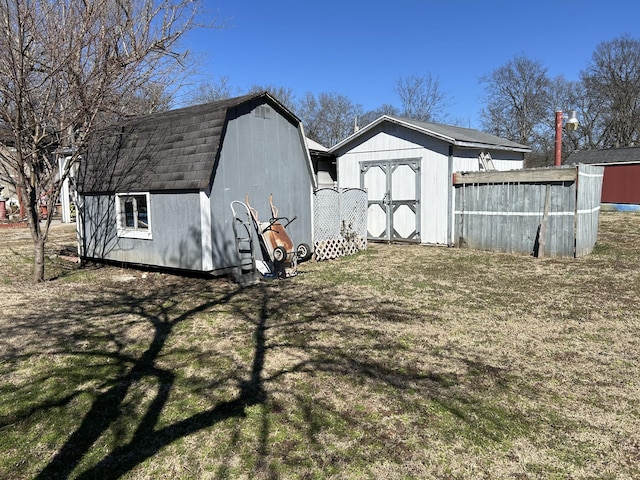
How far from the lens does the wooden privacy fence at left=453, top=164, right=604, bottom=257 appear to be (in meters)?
10.3

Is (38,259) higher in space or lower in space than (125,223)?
lower

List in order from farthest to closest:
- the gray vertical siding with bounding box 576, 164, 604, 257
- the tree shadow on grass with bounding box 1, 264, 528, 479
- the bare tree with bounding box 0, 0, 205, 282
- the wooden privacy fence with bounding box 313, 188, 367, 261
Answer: the wooden privacy fence with bounding box 313, 188, 367, 261, the gray vertical siding with bounding box 576, 164, 604, 257, the bare tree with bounding box 0, 0, 205, 282, the tree shadow on grass with bounding box 1, 264, 528, 479

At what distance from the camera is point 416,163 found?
12594mm

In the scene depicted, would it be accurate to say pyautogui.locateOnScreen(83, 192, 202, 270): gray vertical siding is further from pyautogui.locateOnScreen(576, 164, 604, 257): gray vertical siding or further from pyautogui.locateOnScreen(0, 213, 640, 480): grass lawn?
pyautogui.locateOnScreen(576, 164, 604, 257): gray vertical siding

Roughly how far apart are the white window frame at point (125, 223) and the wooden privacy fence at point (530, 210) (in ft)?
25.1

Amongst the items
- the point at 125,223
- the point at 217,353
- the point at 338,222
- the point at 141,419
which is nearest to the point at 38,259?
the point at 125,223

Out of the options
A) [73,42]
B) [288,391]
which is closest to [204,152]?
[73,42]

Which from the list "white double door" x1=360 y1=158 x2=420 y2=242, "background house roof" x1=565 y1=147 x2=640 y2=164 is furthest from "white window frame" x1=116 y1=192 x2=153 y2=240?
"background house roof" x1=565 y1=147 x2=640 y2=164

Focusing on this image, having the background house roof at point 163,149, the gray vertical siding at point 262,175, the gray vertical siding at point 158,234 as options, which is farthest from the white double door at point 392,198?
the gray vertical siding at point 158,234

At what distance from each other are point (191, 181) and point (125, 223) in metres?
2.52

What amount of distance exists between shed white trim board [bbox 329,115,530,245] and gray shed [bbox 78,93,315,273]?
11.4ft

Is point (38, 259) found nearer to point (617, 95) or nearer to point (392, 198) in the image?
point (392, 198)

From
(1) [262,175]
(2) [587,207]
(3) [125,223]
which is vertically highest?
(1) [262,175]

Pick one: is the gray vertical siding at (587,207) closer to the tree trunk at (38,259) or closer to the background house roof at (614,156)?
the tree trunk at (38,259)
